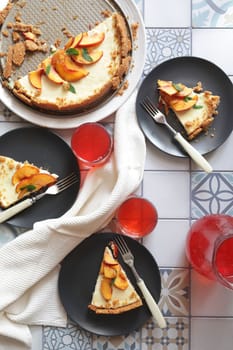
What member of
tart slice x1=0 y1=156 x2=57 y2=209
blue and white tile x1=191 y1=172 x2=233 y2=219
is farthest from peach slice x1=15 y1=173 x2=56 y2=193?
blue and white tile x1=191 y1=172 x2=233 y2=219

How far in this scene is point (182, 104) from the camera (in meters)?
1.36

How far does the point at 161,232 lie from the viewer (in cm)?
139

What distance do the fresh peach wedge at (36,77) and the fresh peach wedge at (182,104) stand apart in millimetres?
292

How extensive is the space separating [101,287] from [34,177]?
28 centimetres

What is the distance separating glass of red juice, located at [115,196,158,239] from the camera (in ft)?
4.43

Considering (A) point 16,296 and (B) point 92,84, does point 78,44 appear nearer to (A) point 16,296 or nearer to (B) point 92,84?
(B) point 92,84

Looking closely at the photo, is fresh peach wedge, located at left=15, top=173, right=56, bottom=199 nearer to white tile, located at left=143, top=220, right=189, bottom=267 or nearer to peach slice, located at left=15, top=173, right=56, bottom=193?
peach slice, located at left=15, top=173, right=56, bottom=193

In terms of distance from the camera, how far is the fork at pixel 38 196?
1343 millimetres

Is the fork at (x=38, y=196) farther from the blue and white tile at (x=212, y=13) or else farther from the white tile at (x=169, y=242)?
the blue and white tile at (x=212, y=13)

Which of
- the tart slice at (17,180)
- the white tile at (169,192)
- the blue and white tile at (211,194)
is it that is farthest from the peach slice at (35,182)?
the blue and white tile at (211,194)

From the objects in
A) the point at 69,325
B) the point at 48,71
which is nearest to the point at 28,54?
the point at 48,71

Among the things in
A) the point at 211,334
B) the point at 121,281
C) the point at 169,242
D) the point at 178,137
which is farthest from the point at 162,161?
the point at 211,334

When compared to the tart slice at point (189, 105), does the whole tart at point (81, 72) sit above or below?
above

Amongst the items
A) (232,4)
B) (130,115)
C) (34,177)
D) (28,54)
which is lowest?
(34,177)
